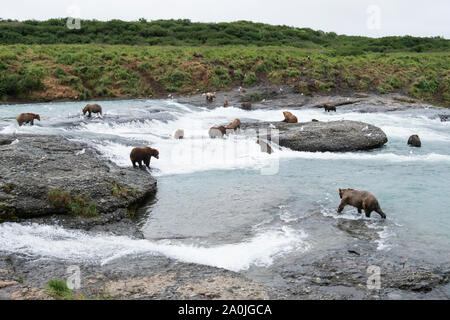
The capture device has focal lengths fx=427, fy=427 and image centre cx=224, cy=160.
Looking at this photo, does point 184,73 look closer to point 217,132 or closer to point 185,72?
point 185,72

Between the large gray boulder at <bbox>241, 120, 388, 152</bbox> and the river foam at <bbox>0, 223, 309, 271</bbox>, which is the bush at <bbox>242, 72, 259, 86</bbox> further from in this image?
the river foam at <bbox>0, 223, 309, 271</bbox>

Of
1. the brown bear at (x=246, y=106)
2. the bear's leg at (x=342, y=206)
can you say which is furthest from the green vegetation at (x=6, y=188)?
the brown bear at (x=246, y=106)

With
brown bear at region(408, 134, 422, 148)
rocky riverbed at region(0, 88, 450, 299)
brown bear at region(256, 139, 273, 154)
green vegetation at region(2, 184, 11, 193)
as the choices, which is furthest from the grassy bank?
green vegetation at region(2, 184, 11, 193)

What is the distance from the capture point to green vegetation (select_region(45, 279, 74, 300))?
19.8 feet

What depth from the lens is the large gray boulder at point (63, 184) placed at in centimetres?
961

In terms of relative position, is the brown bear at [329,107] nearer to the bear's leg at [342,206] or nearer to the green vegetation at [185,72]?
the green vegetation at [185,72]

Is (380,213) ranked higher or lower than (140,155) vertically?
lower

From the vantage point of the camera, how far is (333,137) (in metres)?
17.9

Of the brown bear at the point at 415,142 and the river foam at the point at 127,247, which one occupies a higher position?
the brown bear at the point at 415,142

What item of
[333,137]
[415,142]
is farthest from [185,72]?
[415,142]

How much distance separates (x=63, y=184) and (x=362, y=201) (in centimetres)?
721

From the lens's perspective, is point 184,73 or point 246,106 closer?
point 246,106

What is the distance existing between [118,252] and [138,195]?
10.9 feet

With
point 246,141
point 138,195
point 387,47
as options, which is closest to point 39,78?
point 246,141
